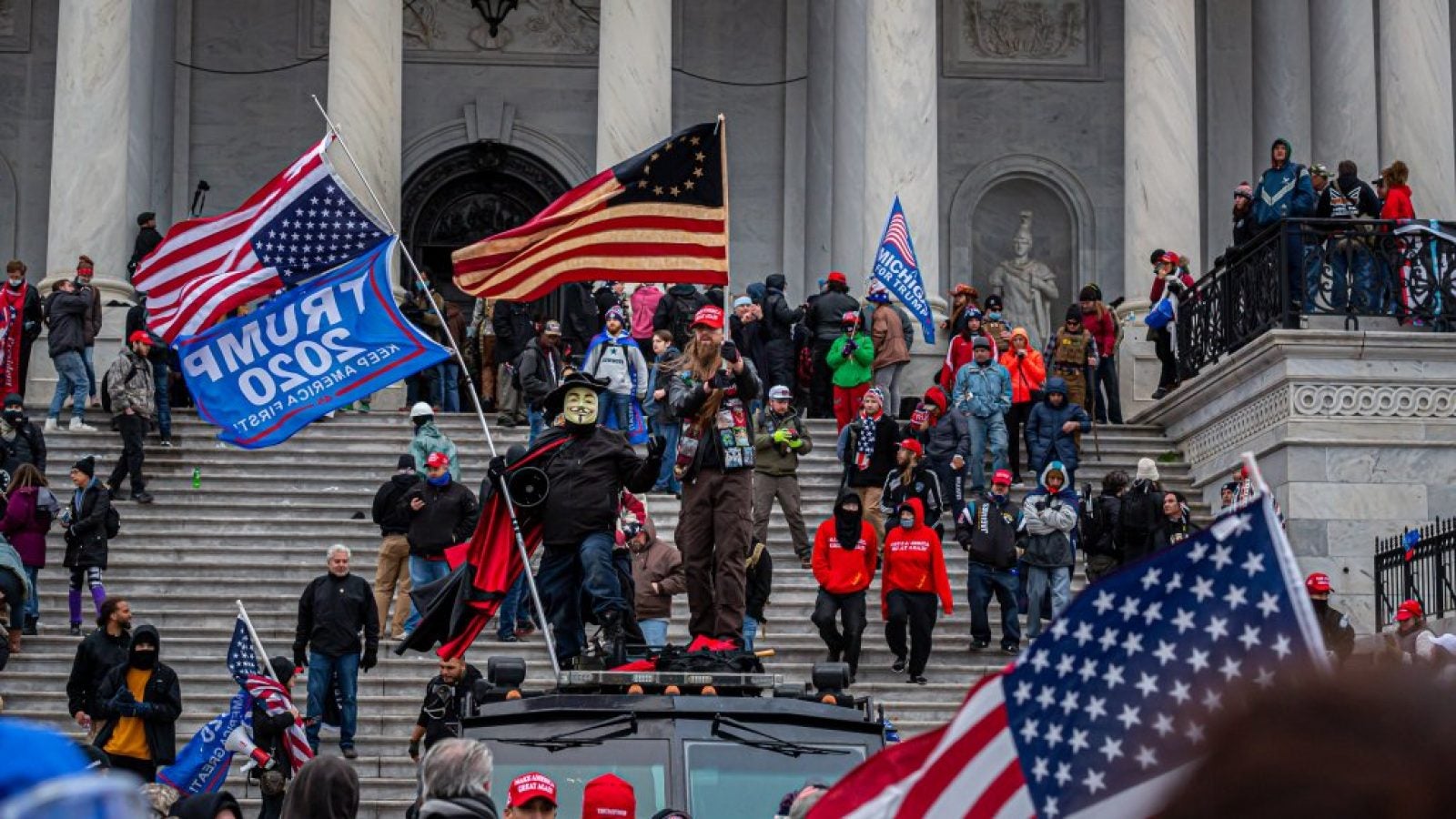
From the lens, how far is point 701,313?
15242mm

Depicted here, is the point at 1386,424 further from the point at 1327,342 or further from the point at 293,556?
the point at 293,556

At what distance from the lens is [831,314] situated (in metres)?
26.6

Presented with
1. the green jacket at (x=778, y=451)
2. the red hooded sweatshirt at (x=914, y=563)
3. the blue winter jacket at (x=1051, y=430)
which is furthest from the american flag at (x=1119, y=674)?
the blue winter jacket at (x=1051, y=430)

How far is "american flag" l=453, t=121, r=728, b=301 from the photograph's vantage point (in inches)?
658

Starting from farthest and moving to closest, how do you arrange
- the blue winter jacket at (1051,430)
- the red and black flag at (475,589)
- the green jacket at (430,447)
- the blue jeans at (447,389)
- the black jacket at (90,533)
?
the blue jeans at (447,389) < the blue winter jacket at (1051,430) < the green jacket at (430,447) < the black jacket at (90,533) < the red and black flag at (475,589)

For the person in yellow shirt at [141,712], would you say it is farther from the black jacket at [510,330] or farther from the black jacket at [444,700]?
the black jacket at [510,330]

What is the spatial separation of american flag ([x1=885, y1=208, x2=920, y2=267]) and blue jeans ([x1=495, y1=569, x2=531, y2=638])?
8.64 metres

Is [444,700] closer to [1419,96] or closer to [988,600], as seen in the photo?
[988,600]

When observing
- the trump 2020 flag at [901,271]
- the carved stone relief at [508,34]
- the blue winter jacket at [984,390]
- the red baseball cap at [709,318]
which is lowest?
the red baseball cap at [709,318]

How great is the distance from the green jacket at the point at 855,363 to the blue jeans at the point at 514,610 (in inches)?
256

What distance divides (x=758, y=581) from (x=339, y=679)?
3.10m

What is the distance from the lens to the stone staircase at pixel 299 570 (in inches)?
741

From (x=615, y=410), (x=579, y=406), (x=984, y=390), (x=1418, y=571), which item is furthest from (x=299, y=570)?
(x=1418, y=571)

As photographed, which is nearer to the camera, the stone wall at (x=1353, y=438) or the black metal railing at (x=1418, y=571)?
the black metal railing at (x=1418, y=571)
